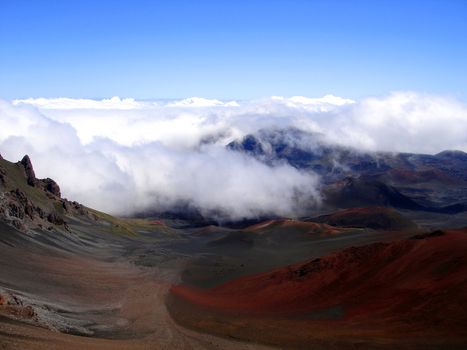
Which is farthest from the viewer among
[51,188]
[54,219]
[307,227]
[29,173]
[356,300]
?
[51,188]

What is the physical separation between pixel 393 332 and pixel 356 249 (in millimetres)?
32717

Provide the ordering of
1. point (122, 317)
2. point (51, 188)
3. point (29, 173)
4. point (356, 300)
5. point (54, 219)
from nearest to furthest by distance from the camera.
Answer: point (122, 317), point (356, 300), point (54, 219), point (29, 173), point (51, 188)

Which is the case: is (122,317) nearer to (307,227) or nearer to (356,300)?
(356,300)

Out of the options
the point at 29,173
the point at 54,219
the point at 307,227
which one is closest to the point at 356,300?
the point at 54,219

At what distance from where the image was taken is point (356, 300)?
6084 centimetres

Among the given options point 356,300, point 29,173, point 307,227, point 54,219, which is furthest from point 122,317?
point 29,173

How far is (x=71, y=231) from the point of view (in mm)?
130625

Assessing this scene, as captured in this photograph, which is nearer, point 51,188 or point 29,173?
point 29,173

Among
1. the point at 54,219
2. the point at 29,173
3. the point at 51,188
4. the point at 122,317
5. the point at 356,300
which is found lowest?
the point at 122,317

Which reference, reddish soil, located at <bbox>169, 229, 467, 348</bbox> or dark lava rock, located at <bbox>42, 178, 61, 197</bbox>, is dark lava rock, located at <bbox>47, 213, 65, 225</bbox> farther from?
reddish soil, located at <bbox>169, 229, 467, 348</bbox>

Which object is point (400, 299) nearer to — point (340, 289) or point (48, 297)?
point (340, 289)

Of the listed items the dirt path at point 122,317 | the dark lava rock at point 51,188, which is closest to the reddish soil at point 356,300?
the dirt path at point 122,317

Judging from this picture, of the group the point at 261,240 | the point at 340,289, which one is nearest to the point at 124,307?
the point at 340,289

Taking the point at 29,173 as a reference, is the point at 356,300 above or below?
below
